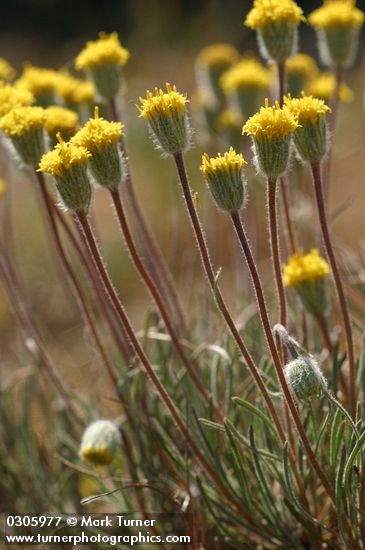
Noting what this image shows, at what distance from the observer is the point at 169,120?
1.40 metres

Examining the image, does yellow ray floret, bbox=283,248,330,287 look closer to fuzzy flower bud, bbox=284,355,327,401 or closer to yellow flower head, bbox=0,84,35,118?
fuzzy flower bud, bbox=284,355,327,401

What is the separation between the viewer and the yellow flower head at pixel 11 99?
67.9 inches

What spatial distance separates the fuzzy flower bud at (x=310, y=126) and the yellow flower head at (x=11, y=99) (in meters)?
0.66

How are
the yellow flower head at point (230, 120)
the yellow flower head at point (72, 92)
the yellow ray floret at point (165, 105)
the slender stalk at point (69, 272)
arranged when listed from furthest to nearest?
the yellow flower head at point (230, 120) → the yellow flower head at point (72, 92) → the slender stalk at point (69, 272) → the yellow ray floret at point (165, 105)

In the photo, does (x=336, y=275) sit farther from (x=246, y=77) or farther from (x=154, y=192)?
(x=154, y=192)

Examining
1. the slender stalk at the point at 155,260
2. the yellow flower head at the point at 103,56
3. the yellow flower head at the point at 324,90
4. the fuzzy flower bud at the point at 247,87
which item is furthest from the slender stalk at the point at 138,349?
the yellow flower head at the point at 324,90

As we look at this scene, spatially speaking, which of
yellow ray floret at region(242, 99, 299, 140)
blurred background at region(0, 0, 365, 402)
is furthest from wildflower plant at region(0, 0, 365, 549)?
blurred background at region(0, 0, 365, 402)

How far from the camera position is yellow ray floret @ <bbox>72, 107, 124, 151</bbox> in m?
1.41

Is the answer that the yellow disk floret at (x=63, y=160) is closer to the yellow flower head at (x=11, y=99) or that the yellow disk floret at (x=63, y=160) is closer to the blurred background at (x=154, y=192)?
the yellow flower head at (x=11, y=99)

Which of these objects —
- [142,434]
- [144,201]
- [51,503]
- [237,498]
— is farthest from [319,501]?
[144,201]

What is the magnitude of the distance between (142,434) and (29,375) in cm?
51

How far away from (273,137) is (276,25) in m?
0.51

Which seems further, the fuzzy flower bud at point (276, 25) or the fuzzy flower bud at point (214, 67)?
the fuzzy flower bud at point (214, 67)

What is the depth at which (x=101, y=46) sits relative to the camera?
193 centimetres
